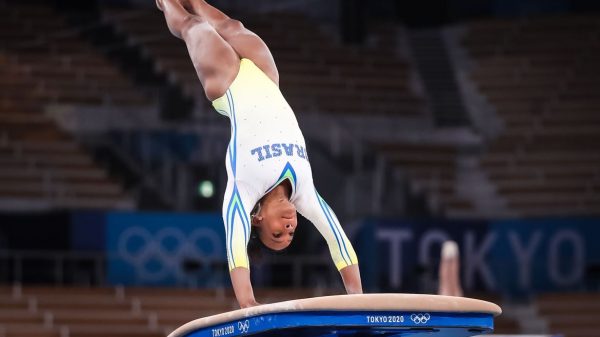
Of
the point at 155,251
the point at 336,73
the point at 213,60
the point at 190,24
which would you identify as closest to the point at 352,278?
the point at 213,60

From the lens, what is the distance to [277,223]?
6.78 meters

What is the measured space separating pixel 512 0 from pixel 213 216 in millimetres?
8554

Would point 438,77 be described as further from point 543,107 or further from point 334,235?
point 334,235

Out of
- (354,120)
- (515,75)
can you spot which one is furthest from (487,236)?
(515,75)

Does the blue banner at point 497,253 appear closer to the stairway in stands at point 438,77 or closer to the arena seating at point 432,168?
the arena seating at point 432,168

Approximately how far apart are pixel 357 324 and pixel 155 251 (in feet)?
32.5

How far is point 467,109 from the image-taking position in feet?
63.9

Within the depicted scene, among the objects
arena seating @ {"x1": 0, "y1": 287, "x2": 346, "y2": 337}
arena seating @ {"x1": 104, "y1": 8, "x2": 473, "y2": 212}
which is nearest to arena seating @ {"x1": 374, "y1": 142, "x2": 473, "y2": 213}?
arena seating @ {"x1": 104, "y1": 8, "x2": 473, "y2": 212}

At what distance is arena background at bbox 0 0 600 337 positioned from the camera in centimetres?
1602

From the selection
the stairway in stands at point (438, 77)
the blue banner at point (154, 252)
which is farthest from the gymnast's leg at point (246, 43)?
the stairway in stands at point (438, 77)

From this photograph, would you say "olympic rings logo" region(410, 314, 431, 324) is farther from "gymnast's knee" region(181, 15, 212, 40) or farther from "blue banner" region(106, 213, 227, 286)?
"blue banner" region(106, 213, 227, 286)

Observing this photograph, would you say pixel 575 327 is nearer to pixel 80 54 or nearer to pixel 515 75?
pixel 515 75

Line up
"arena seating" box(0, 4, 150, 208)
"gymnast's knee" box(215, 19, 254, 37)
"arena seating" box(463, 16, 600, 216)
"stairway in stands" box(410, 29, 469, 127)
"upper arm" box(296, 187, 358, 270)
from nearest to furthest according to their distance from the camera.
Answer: "upper arm" box(296, 187, 358, 270), "gymnast's knee" box(215, 19, 254, 37), "arena seating" box(0, 4, 150, 208), "arena seating" box(463, 16, 600, 216), "stairway in stands" box(410, 29, 469, 127)

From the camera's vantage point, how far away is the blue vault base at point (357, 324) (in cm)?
624
